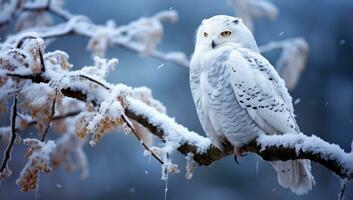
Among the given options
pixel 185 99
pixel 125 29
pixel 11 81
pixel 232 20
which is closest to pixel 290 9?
pixel 185 99

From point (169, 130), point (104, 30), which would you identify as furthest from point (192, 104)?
point (169, 130)

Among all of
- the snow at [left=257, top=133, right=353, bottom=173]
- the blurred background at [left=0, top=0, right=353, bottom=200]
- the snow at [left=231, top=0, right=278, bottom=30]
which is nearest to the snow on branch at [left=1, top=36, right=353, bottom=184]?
the snow at [left=257, top=133, right=353, bottom=173]

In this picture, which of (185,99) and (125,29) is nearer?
(125,29)

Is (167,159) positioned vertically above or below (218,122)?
below

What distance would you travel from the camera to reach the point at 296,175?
184cm

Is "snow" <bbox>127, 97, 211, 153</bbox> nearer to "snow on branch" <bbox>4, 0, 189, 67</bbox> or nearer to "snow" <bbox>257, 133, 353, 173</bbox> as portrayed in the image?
"snow" <bbox>257, 133, 353, 173</bbox>

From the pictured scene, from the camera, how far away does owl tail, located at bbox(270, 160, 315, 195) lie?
5.96ft

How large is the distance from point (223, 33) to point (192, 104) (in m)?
3.83

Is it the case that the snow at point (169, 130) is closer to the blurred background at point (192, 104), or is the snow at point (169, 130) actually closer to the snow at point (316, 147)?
the snow at point (316, 147)

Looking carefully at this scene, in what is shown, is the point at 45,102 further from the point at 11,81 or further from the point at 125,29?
the point at 125,29

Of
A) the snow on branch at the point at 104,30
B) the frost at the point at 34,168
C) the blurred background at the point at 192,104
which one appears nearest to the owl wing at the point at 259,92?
the frost at the point at 34,168

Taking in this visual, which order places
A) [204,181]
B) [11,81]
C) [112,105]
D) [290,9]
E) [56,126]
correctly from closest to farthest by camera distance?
[112,105] < [11,81] < [56,126] < [204,181] < [290,9]

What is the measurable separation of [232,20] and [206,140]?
397 millimetres

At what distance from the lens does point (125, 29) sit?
9.00 feet
